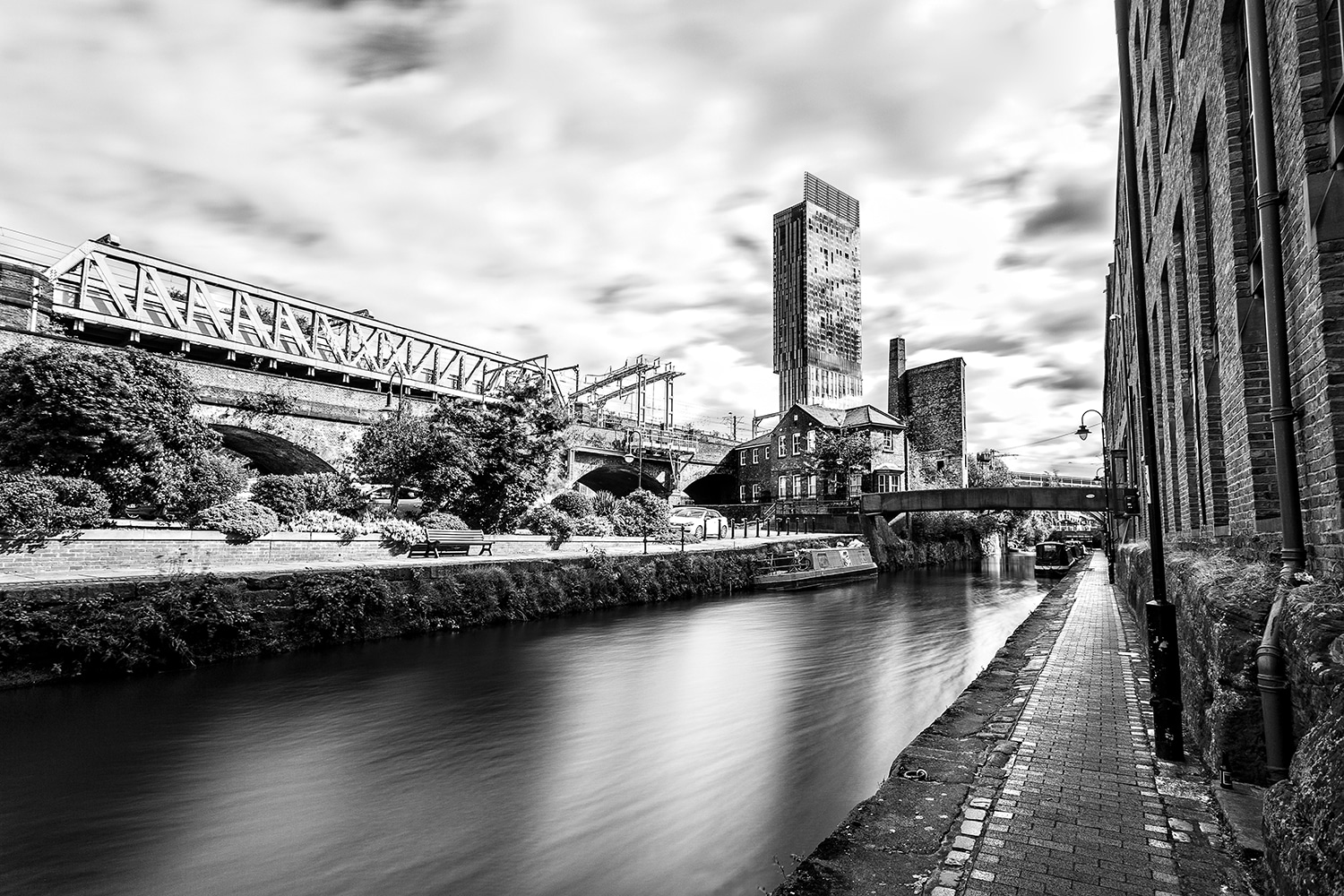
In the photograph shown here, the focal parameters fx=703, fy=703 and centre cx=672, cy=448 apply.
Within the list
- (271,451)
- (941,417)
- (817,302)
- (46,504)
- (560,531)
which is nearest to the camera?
(46,504)

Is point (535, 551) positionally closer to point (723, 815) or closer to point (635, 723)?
point (635, 723)

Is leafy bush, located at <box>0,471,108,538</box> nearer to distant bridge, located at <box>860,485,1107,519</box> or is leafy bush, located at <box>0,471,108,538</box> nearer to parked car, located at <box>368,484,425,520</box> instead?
parked car, located at <box>368,484,425,520</box>

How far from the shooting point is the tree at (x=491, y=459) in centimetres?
2578

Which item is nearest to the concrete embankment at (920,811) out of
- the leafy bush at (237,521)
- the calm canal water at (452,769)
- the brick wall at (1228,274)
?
the calm canal water at (452,769)

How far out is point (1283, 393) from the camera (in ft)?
14.3

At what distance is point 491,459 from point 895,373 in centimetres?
6460

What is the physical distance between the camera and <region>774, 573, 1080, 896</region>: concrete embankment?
159 inches

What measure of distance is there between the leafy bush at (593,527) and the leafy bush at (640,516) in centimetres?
72

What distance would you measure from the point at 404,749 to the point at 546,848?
3.86 m

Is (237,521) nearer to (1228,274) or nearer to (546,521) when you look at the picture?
(546,521)

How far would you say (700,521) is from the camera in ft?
151

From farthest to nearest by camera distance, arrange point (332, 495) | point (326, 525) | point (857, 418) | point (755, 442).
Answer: point (755, 442) < point (857, 418) < point (332, 495) < point (326, 525)

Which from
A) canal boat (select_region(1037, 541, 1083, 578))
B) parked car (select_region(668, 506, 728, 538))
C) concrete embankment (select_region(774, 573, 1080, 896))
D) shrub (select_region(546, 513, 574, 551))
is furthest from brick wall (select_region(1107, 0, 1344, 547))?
canal boat (select_region(1037, 541, 1083, 578))

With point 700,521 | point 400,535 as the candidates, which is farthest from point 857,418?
Answer: point 400,535
